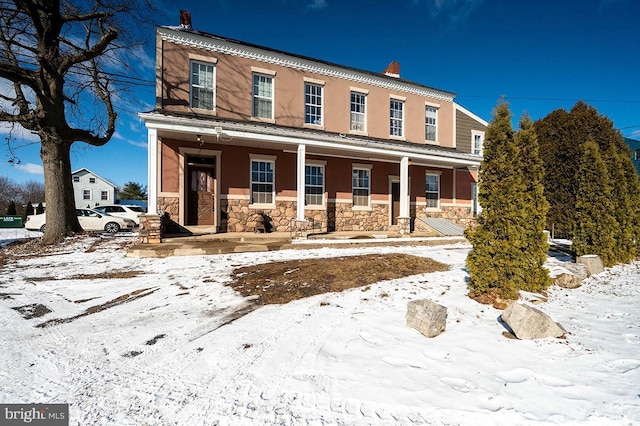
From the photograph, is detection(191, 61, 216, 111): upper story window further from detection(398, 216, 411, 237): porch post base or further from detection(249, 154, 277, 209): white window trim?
detection(398, 216, 411, 237): porch post base

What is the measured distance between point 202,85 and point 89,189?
41.3 meters

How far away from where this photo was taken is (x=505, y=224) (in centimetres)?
459

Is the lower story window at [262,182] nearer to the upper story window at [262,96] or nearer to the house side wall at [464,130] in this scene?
the upper story window at [262,96]

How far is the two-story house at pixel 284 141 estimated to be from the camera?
10062 millimetres

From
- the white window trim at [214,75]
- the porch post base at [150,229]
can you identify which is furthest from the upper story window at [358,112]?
the porch post base at [150,229]

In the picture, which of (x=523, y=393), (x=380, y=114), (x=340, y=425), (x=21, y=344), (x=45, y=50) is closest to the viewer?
(x=340, y=425)

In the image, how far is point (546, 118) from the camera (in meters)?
12.8

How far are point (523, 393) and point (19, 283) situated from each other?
7.88 metres

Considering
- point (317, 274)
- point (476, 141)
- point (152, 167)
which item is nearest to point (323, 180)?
point (152, 167)

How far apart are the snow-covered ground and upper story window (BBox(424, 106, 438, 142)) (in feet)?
38.1

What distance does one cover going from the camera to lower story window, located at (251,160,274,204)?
37.2 feet

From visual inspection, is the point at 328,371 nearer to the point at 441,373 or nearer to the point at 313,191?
the point at 441,373

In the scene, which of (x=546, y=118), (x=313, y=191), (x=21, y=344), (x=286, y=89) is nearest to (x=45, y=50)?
(x=286, y=89)

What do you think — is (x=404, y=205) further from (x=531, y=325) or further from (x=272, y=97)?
(x=531, y=325)
